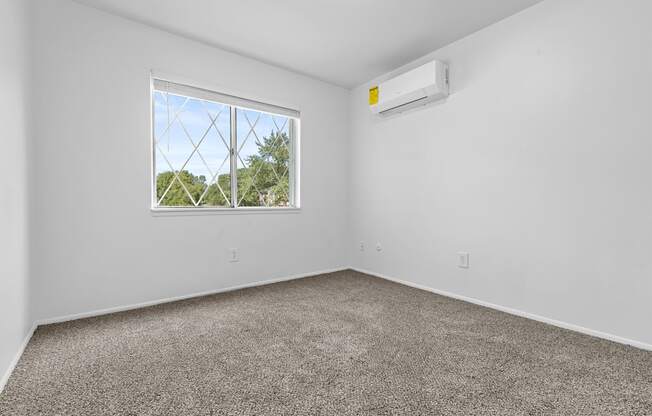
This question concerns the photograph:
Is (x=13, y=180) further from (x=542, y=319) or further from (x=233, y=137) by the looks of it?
(x=542, y=319)

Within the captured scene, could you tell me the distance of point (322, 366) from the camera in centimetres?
161

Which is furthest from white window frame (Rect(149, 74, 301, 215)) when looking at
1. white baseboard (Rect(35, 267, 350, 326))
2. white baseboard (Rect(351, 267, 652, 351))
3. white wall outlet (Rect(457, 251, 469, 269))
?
white wall outlet (Rect(457, 251, 469, 269))

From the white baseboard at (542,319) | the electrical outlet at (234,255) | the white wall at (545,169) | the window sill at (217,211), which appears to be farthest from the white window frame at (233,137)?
the white baseboard at (542,319)

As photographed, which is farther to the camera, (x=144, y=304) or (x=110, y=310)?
(x=144, y=304)

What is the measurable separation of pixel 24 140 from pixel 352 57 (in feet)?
8.50

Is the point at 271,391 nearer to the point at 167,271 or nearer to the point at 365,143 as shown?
the point at 167,271

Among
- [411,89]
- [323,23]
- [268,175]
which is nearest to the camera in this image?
[323,23]

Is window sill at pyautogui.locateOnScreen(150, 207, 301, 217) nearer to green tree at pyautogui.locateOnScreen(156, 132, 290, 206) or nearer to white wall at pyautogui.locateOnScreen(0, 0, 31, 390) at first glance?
green tree at pyautogui.locateOnScreen(156, 132, 290, 206)

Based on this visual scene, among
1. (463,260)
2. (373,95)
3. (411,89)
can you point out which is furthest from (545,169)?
(373,95)

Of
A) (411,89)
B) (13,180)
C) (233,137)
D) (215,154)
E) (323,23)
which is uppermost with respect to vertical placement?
(323,23)

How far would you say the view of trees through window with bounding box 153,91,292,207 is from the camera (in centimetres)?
278

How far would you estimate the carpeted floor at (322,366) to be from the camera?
130cm

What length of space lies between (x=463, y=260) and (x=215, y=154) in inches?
97.7

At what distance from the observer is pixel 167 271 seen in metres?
2.67
